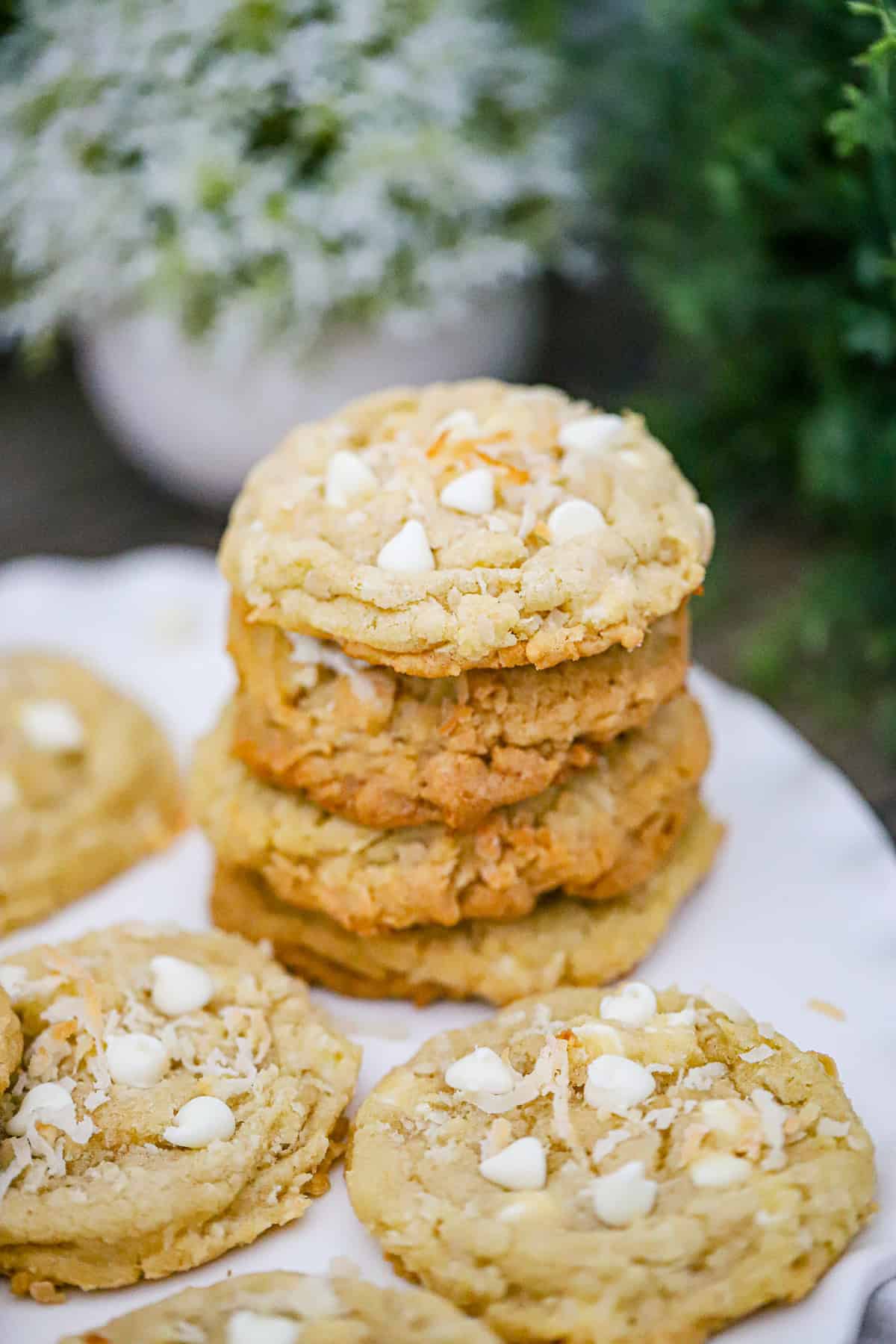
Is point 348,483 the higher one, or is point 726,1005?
point 348,483

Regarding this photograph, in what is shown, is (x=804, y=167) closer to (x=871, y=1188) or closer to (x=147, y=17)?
→ (x=147, y=17)

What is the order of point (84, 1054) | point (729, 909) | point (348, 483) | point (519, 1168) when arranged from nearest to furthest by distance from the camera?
point (519, 1168), point (84, 1054), point (348, 483), point (729, 909)

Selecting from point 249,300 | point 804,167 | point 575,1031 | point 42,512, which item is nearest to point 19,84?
point 249,300

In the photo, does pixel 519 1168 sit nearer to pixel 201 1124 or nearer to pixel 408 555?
pixel 201 1124

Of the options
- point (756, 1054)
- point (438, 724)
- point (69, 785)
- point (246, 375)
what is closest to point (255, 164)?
point (246, 375)

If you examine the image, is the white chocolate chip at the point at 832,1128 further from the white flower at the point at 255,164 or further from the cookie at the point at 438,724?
the white flower at the point at 255,164

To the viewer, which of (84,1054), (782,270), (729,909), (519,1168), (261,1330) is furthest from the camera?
(782,270)

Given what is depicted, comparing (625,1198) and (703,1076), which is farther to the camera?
(703,1076)
